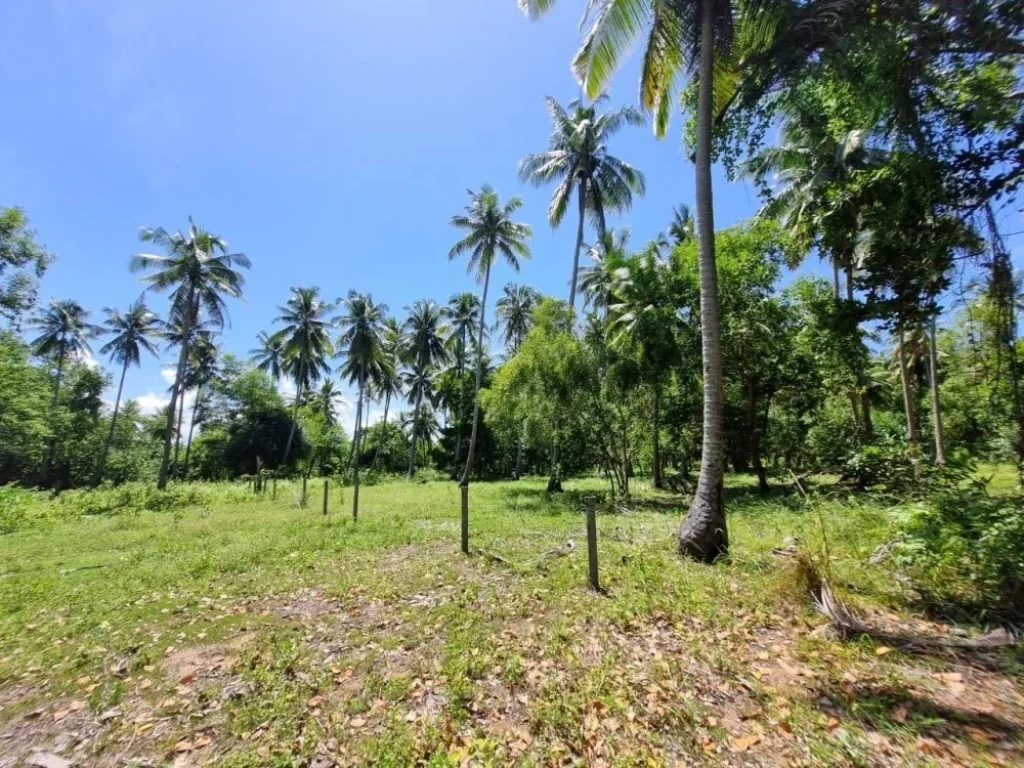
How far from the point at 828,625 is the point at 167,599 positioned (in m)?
7.71

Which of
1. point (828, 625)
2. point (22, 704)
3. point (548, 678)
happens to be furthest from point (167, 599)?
point (828, 625)

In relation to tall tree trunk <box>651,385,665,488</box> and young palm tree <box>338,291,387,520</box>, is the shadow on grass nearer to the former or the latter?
tall tree trunk <box>651,385,665,488</box>

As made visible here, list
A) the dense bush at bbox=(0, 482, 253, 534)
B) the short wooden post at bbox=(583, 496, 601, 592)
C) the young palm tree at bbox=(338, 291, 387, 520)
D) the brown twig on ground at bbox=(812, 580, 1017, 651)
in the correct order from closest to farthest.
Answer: the brown twig on ground at bbox=(812, 580, 1017, 651)
the short wooden post at bbox=(583, 496, 601, 592)
the dense bush at bbox=(0, 482, 253, 534)
the young palm tree at bbox=(338, 291, 387, 520)

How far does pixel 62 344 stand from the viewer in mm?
31312

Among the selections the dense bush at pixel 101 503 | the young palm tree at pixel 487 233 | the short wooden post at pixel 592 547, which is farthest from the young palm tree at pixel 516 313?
the short wooden post at pixel 592 547

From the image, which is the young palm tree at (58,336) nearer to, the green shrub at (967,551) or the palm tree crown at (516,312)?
the palm tree crown at (516,312)

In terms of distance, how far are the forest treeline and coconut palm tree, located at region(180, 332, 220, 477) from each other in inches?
7.0

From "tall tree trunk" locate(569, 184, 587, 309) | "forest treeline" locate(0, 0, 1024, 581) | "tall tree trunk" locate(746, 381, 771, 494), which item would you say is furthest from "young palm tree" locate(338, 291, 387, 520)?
"tall tree trunk" locate(746, 381, 771, 494)

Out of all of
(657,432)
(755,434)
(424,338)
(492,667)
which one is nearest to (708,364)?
(492,667)

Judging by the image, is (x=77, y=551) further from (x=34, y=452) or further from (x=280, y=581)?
(x=34, y=452)

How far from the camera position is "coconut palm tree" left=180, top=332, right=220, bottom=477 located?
3259cm

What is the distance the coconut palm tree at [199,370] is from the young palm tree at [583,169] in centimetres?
2744

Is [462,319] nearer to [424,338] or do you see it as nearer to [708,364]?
[424,338]

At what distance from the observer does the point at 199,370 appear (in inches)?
1380
